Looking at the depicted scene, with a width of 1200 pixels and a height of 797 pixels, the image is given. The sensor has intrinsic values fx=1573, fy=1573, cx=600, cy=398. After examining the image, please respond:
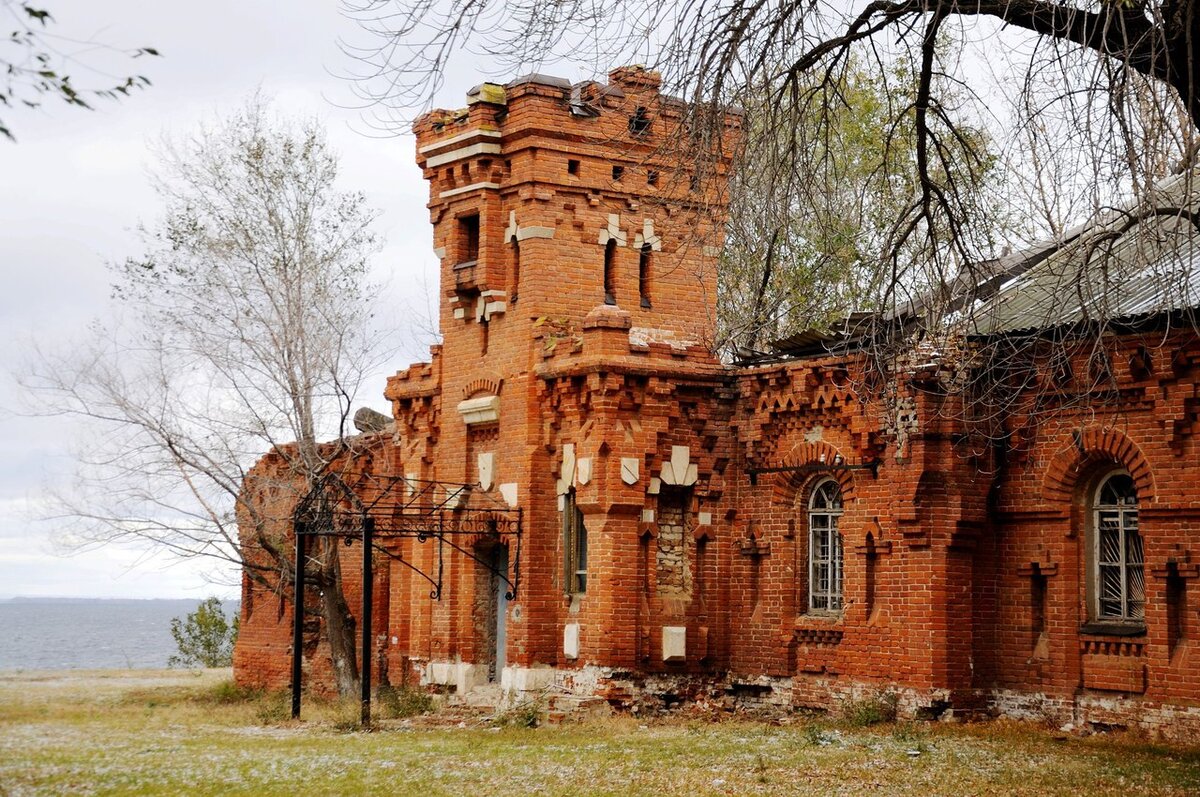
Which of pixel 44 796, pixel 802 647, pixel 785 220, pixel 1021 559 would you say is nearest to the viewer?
pixel 44 796

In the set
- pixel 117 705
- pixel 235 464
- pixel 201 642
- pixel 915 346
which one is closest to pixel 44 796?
pixel 117 705

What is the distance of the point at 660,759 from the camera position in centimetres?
1620

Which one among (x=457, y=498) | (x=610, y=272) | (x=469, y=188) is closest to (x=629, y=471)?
(x=457, y=498)

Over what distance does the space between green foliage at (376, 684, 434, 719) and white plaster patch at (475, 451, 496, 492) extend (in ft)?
10.4

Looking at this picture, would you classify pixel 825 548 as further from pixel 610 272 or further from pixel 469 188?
pixel 469 188

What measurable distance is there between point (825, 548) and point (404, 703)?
6.53m

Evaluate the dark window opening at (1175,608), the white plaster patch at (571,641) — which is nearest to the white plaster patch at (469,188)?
the white plaster patch at (571,641)

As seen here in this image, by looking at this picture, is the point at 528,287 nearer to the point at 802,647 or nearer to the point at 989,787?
the point at 802,647

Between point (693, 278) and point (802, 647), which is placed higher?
point (693, 278)

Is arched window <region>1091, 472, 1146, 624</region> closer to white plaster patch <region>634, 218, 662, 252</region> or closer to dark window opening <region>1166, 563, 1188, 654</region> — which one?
dark window opening <region>1166, 563, 1188, 654</region>

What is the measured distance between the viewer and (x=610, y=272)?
74.3 ft

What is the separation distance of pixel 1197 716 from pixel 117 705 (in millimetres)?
13203

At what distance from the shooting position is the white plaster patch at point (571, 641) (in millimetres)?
20891

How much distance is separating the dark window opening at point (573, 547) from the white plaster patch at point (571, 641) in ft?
2.14
